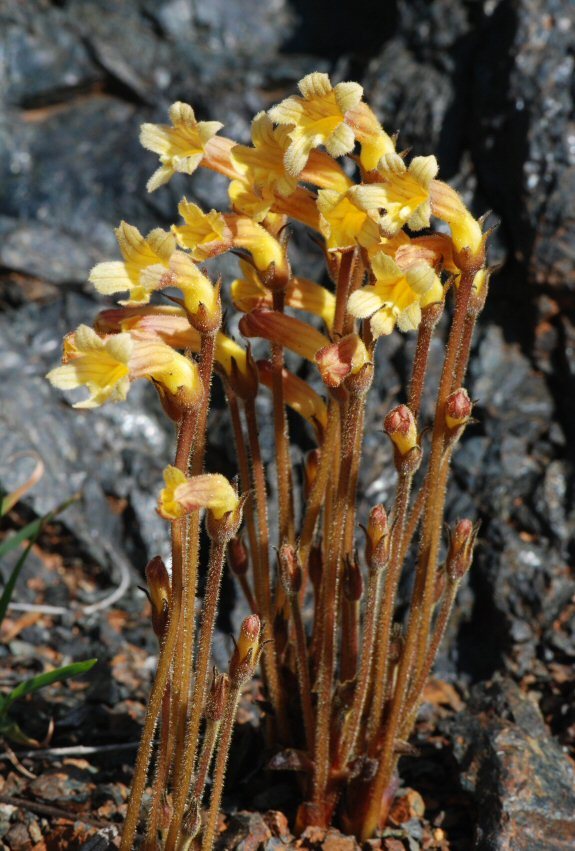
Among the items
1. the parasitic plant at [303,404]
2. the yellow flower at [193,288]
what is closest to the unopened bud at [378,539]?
the parasitic plant at [303,404]

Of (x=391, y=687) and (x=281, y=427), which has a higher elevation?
(x=281, y=427)

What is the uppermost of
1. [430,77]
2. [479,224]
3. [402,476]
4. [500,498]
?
[430,77]

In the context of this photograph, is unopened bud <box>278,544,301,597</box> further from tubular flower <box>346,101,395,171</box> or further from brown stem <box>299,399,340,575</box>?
tubular flower <box>346,101,395,171</box>

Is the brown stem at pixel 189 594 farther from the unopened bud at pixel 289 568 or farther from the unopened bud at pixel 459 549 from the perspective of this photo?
the unopened bud at pixel 459 549

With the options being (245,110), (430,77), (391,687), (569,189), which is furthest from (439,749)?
(245,110)

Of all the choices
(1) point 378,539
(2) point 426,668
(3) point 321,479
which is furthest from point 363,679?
(3) point 321,479

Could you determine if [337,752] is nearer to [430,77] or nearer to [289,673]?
[289,673]

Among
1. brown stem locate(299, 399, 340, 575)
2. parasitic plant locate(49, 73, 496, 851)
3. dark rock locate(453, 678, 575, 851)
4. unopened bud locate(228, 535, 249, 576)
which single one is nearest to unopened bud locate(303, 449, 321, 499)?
parasitic plant locate(49, 73, 496, 851)
